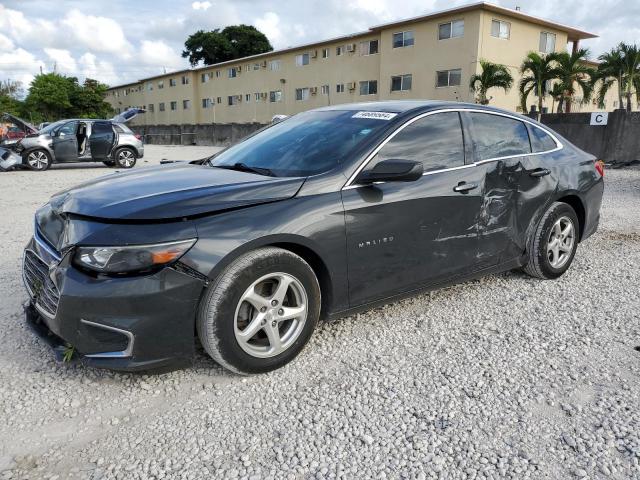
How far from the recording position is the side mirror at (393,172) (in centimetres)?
293

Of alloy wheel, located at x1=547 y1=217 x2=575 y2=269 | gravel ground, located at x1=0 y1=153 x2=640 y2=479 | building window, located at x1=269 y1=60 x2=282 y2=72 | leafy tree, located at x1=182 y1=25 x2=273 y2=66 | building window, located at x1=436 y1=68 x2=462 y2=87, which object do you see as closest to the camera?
→ gravel ground, located at x1=0 y1=153 x2=640 y2=479

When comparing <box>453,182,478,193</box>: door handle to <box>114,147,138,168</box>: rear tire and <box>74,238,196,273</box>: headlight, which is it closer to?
<box>74,238,196,273</box>: headlight

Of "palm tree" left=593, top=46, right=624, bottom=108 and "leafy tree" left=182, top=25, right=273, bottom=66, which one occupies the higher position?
"leafy tree" left=182, top=25, right=273, bottom=66

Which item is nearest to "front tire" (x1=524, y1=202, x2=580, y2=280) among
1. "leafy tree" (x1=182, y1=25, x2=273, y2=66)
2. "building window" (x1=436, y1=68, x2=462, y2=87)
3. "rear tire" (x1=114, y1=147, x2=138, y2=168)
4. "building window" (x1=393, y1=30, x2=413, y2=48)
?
"rear tire" (x1=114, y1=147, x2=138, y2=168)

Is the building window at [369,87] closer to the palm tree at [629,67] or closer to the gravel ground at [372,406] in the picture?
the palm tree at [629,67]

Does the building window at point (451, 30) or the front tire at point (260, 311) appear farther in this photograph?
the building window at point (451, 30)

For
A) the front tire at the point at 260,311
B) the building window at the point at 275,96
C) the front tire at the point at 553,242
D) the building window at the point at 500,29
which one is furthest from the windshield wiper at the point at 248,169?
the building window at the point at 275,96

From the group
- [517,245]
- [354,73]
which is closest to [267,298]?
[517,245]

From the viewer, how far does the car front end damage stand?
2410 millimetres

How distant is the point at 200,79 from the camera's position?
5003cm

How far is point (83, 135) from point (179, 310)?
14.2 meters

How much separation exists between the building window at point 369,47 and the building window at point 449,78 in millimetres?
5832

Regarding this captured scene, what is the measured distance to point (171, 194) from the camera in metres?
2.73

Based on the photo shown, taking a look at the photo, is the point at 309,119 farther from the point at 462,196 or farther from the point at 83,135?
the point at 83,135
